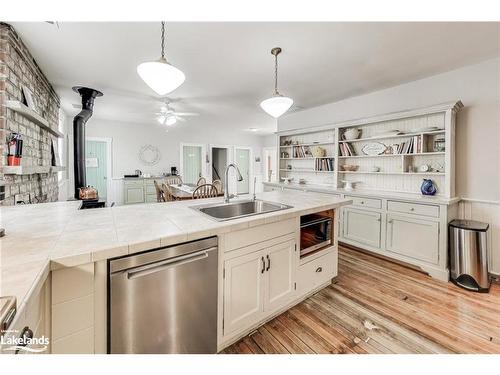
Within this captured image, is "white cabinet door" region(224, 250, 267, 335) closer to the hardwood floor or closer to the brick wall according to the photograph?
the hardwood floor

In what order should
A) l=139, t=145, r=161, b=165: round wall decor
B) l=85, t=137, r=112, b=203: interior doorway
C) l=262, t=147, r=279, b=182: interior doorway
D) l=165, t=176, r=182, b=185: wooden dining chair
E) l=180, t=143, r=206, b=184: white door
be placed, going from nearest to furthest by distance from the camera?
l=85, t=137, r=112, b=203: interior doorway
l=165, t=176, r=182, b=185: wooden dining chair
l=139, t=145, r=161, b=165: round wall decor
l=180, t=143, r=206, b=184: white door
l=262, t=147, r=279, b=182: interior doorway

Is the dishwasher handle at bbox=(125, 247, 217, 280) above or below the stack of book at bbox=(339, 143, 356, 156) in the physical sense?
below

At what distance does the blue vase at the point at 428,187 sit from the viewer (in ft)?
9.28

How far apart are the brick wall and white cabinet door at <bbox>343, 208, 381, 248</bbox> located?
3870 millimetres

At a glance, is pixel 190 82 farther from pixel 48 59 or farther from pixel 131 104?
pixel 131 104

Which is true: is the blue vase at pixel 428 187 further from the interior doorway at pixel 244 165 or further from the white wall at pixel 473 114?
the interior doorway at pixel 244 165

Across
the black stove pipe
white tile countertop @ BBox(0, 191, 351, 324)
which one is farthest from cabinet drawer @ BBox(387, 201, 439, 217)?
the black stove pipe

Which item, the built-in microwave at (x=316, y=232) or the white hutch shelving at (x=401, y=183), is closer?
the built-in microwave at (x=316, y=232)

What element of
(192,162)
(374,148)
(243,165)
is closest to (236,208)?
(374,148)

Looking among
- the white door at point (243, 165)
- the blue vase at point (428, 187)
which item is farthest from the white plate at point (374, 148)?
the white door at point (243, 165)

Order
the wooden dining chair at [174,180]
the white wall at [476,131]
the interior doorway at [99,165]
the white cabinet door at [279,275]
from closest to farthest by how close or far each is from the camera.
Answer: the white cabinet door at [279,275] < the white wall at [476,131] < the interior doorway at [99,165] < the wooden dining chair at [174,180]

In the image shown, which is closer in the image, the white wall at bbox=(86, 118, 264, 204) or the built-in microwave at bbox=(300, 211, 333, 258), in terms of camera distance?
the built-in microwave at bbox=(300, 211, 333, 258)

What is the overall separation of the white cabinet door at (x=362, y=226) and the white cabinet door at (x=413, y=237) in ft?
0.49

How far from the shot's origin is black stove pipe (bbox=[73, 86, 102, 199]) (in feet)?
11.6
